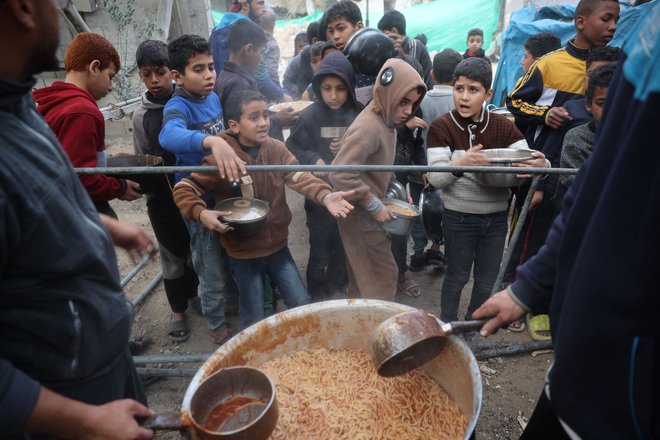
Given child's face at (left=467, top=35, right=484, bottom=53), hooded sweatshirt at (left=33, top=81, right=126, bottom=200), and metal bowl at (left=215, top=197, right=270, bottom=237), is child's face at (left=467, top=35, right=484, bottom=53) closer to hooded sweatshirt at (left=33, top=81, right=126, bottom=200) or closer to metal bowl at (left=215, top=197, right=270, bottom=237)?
metal bowl at (left=215, top=197, right=270, bottom=237)

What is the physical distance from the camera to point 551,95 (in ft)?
13.9

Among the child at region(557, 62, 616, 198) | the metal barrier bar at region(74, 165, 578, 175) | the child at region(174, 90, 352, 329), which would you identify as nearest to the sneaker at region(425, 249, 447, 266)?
the child at region(557, 62, 616, 198)

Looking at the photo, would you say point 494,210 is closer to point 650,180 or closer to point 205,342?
point 650,180

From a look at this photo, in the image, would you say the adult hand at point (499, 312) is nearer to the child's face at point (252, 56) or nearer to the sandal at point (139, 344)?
the sandal at point (139, 344)

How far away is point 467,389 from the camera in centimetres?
210

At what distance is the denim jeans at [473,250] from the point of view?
3373 mm

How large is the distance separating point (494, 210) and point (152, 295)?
3.89 meters

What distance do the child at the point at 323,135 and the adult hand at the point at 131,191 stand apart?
1.53m

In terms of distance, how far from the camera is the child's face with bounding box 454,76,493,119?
3312 mm

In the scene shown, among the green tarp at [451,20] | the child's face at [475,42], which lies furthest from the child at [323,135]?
the green tarp at [451,20]

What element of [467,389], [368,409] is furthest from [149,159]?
A: [467,389]

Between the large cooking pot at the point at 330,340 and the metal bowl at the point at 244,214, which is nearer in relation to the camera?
the large cooking pot at the point at 330,340

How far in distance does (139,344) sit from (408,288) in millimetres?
2889

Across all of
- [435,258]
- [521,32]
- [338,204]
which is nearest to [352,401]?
[338,204]
